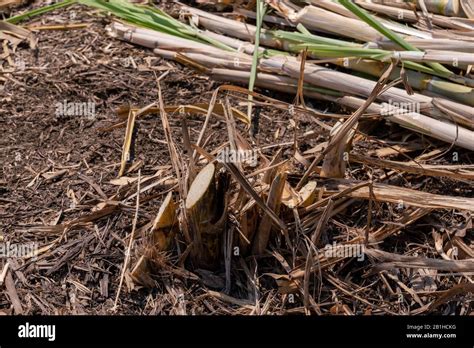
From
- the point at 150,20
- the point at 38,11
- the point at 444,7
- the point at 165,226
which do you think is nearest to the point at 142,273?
the point at 165,226

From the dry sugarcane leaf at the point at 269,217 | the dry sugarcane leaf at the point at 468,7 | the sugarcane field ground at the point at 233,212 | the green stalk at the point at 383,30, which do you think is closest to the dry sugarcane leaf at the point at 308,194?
the sugarcane field ground at the point at 233,212

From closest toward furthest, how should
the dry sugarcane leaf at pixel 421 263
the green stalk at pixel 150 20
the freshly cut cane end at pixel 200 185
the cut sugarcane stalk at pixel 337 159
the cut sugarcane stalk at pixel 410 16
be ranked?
the freshly cut cane end at pixel 200 185, the dry sugarcane leaf at pixel 421 263, the cut sugarcane stalk at pixel 337 159, the cut sugarcane stalk at pixel 410 16, the green stalk at pixel 150 20

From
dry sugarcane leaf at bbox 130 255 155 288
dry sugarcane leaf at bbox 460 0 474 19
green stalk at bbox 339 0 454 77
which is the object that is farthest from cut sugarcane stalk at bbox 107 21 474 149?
dry sugarcane leaf at bbox 130 255 155 288

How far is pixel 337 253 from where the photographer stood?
2955 mm

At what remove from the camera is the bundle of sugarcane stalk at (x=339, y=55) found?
3346 millimetres

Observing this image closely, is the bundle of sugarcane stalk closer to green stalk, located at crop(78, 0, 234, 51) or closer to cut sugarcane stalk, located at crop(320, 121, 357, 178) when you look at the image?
green stalk, located at crop(78, 0, 234, 51)

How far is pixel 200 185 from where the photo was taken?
9.20 feet

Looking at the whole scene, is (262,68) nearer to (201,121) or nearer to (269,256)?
(201,121)

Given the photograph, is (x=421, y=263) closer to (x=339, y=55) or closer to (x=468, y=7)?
(x=339, y=55)

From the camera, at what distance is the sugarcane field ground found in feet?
9.49

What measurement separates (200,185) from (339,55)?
992 millimetres

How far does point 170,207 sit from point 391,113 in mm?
983

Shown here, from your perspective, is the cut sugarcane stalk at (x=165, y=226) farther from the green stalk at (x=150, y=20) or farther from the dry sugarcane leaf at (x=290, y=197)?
the green stalk at (x=150, y=20)
